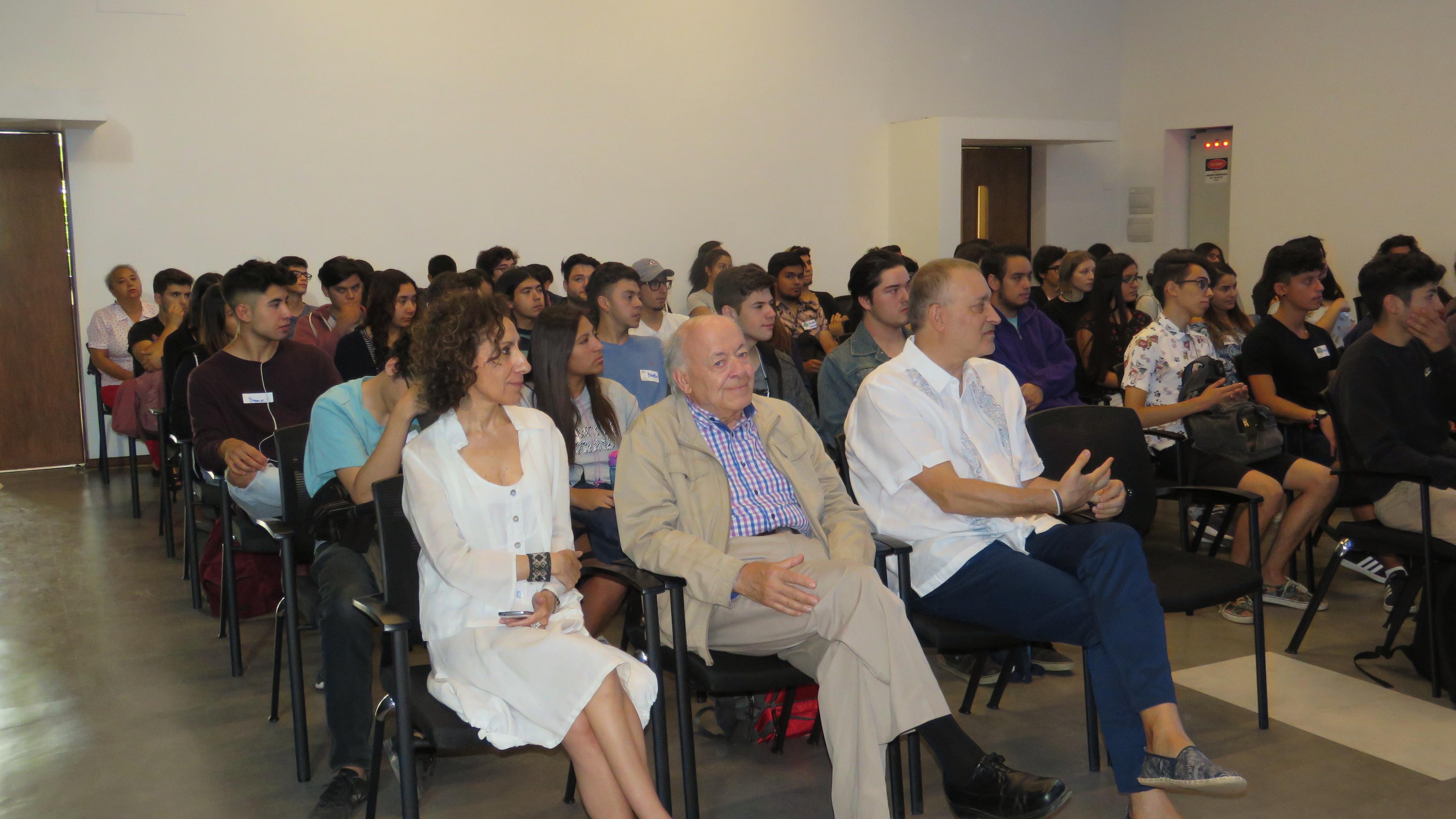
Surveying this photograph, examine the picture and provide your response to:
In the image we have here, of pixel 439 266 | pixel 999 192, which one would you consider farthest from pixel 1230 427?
pixel 999 192

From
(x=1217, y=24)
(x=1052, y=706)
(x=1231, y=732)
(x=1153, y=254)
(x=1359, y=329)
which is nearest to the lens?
(x=1231, y=732)

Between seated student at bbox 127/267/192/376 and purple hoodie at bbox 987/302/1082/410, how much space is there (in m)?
4.55

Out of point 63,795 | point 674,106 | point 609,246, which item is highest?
point 674,106

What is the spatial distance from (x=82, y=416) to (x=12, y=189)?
158 centimetres

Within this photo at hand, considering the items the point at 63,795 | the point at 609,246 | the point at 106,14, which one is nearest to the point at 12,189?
the point at 106,14

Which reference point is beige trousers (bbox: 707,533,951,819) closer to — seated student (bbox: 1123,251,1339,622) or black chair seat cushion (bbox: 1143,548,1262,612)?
black chair seat cushion (bbox: 1143,548,1262,612)

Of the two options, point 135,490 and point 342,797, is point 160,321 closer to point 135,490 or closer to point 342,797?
point 135,490

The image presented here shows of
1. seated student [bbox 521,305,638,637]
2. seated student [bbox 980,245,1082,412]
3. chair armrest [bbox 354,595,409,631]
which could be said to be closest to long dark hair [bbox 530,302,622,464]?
seated student [bbox 521,305,638,637]

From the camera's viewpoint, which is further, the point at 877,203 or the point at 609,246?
the point at 877,203

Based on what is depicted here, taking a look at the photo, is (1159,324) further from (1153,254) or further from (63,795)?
(1153,254)

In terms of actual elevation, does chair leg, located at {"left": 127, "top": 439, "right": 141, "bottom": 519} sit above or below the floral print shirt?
below

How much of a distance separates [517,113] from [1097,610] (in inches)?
282

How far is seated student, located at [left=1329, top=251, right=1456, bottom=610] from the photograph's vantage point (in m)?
3.48

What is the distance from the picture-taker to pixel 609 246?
9258mm
